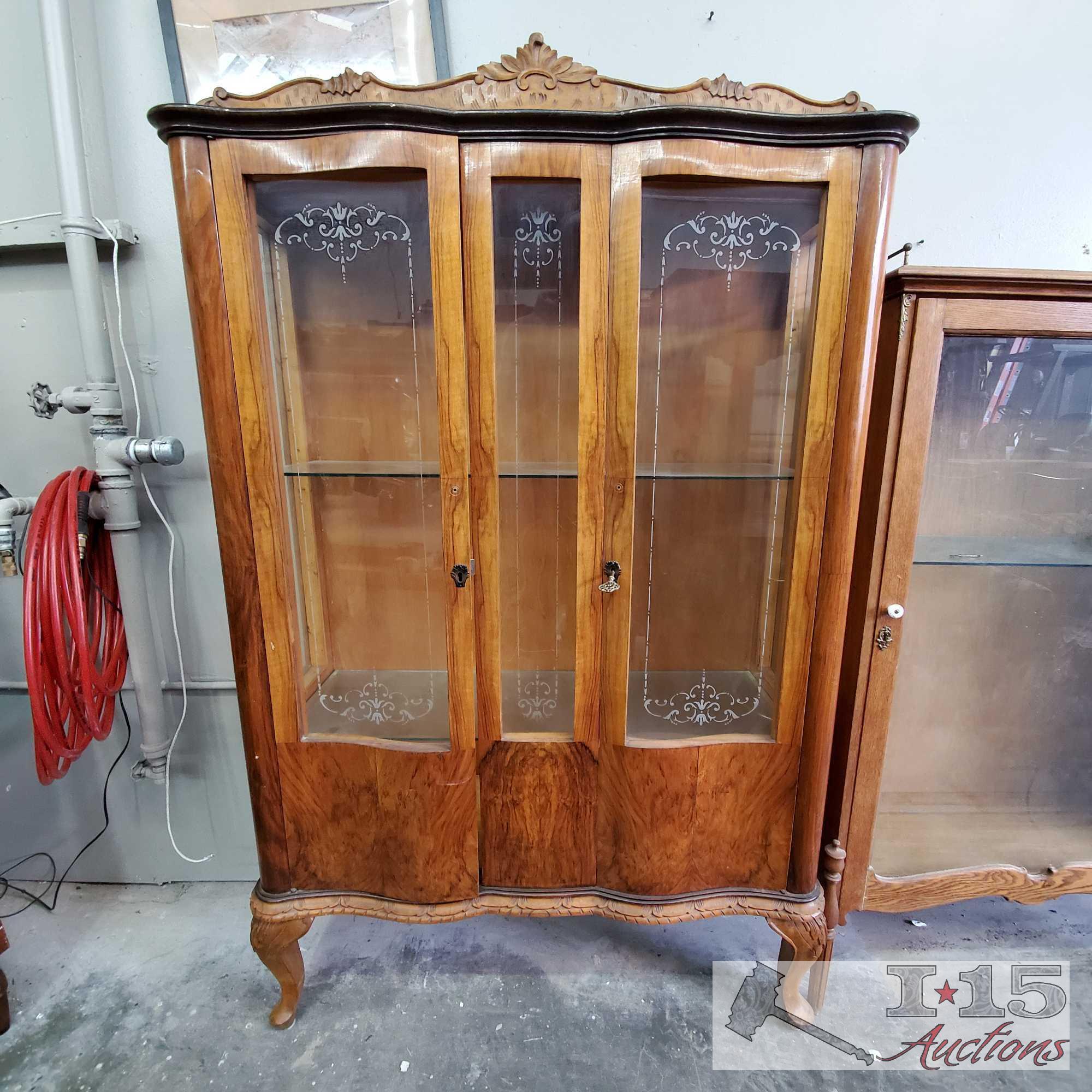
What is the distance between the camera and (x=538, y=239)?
2.86 feet

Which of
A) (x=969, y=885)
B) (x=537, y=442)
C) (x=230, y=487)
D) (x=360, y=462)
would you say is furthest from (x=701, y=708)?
(x=230, y=487)

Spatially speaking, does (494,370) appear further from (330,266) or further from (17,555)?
(17,555)

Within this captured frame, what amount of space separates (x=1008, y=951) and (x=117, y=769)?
7.19 feet

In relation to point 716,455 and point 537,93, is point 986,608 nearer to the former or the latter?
point 716,455

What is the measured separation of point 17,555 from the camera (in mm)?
1250

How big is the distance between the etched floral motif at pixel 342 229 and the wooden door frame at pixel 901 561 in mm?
807

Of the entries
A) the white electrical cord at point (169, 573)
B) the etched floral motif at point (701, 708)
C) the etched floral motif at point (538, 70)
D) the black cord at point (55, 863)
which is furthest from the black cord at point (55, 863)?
the etched floral motif at point (538, 70)

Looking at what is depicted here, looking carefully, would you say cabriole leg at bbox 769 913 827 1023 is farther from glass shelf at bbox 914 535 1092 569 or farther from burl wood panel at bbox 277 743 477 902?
glass shelf at bbox 914 535 1092 569

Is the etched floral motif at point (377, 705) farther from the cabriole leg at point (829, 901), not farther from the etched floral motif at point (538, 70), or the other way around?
the etched floral motif at point (538, 70)

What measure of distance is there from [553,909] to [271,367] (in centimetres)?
106

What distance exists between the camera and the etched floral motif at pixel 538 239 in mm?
852

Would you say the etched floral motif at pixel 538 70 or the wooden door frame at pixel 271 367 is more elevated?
the etched floral motif at pixel 538 70

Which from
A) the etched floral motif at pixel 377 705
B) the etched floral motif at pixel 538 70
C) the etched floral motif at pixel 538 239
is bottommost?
the etched floral motif at pixel 377 705

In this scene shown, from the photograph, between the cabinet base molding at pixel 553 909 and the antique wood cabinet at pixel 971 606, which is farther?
the cabinet base molding at pixel 553 909
